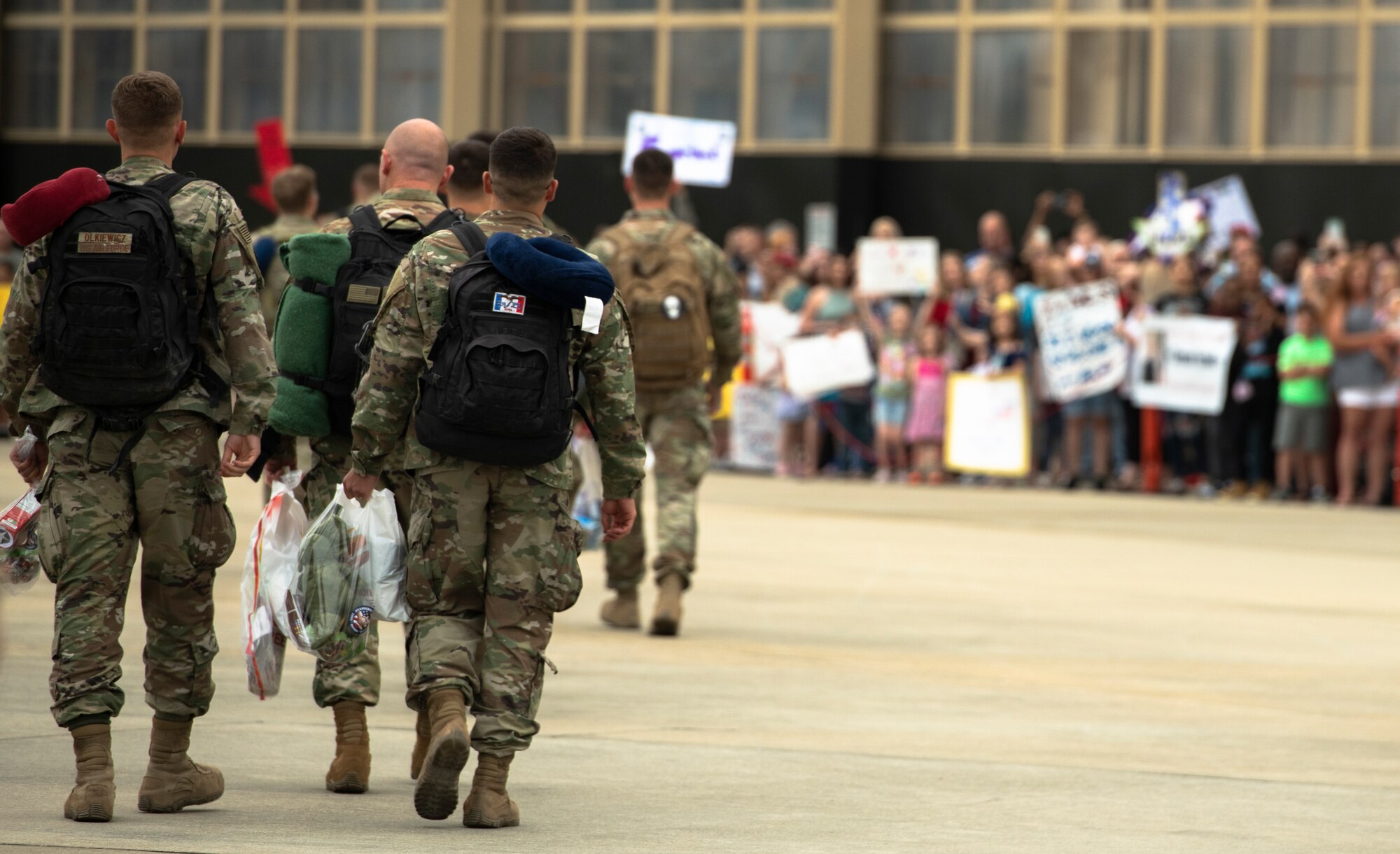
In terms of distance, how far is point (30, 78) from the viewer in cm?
3005

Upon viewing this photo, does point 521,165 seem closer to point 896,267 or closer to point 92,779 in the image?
point 92,779

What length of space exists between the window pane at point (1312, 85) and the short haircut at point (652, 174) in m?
15.8

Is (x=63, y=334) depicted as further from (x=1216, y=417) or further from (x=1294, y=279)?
(x=1294, y=279)

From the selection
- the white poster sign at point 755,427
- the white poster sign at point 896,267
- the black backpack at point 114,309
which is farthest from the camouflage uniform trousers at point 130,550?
the white poster sign at point 755,427

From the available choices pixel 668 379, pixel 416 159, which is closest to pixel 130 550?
pixel 416 159

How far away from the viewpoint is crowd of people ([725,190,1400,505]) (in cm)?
1831

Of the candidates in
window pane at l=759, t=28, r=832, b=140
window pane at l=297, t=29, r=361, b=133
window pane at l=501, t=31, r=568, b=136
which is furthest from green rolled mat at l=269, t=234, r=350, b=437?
window pane at l=297, t=29, r=361, b=133

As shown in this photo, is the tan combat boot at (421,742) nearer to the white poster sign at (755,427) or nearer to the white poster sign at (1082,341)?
the white poster sign at (1082,341)

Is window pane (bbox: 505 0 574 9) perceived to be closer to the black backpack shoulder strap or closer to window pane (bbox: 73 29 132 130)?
window pane (bbox: 73 29 132 130)

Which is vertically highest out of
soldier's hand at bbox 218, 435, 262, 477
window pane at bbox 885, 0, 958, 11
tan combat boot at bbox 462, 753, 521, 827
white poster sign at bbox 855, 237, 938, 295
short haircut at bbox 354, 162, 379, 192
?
window pane at bbox 885, 0, 958, 11

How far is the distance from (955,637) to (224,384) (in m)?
5.55

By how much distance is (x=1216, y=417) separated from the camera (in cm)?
1914

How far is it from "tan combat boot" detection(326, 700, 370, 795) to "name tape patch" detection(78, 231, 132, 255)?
5.30 feet

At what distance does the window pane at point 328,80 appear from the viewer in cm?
2886
